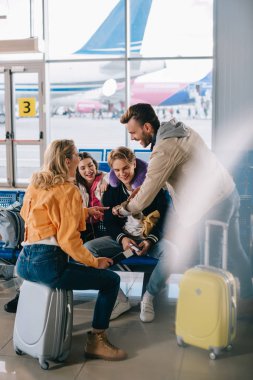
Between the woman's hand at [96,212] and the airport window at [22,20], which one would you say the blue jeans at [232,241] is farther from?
the airport window at [22,20]

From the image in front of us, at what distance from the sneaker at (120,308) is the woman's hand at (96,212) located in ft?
2.17

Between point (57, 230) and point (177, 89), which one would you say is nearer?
point (57, 230)

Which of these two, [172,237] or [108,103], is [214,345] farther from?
[108,103]

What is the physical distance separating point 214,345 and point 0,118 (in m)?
8.05

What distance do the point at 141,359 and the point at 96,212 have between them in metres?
1.12

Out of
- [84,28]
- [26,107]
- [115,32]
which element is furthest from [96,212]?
[84,28]

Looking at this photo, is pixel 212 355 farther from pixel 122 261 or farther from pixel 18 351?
pixel 18 351

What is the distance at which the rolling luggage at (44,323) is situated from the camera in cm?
293

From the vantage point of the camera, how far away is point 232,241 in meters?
3.56

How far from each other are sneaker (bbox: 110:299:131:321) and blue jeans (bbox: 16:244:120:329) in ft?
2.36

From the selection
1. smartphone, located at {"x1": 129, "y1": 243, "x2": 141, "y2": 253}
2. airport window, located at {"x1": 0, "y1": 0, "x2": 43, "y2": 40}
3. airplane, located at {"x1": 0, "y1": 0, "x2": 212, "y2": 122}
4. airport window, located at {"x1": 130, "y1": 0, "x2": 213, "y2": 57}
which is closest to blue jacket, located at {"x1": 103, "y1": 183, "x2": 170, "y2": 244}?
smartphone, located at {"x1": 129, "y1": 243, "x2": 141, "y2": 253}

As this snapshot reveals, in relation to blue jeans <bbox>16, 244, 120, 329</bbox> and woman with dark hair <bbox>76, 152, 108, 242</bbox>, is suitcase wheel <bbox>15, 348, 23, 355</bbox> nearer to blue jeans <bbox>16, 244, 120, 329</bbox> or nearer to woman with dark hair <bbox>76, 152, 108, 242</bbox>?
blue jeans <bbox>16, 244, 120, 329</bbox>

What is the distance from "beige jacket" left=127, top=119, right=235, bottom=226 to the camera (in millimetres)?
3301

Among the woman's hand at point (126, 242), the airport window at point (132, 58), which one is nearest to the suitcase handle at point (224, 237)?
the woman's hand at point (126, 242)
